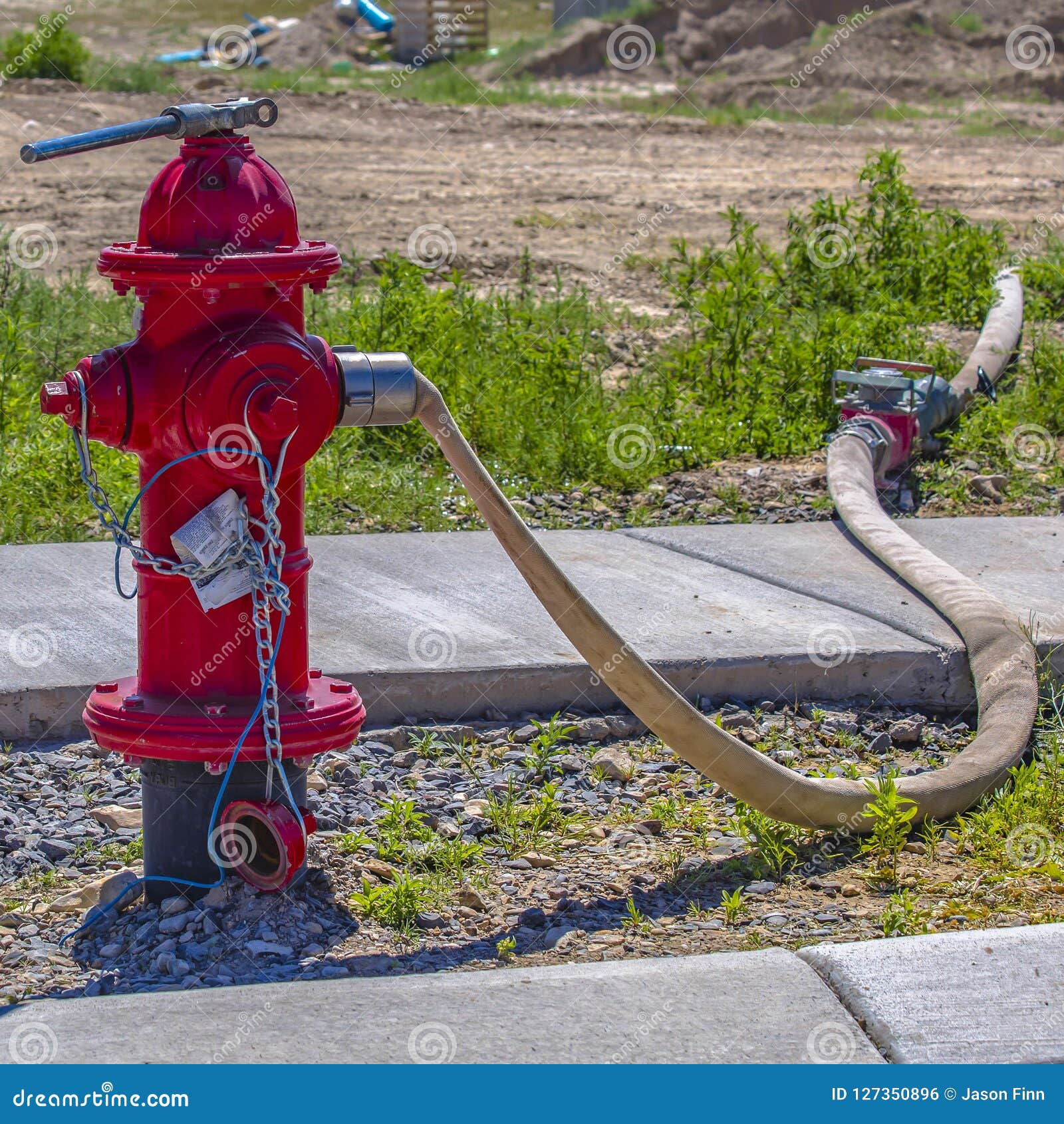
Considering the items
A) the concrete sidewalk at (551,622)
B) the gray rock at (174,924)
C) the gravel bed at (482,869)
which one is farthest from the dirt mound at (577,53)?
the gray rock at (174,924)

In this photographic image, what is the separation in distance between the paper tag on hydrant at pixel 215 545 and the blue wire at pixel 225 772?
6 cm

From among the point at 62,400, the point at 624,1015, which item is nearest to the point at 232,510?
the point at 62,400

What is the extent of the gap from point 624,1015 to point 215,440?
1058 mm

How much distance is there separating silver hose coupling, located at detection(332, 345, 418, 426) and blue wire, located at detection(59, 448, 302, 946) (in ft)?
0.65

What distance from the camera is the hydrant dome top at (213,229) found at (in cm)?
220

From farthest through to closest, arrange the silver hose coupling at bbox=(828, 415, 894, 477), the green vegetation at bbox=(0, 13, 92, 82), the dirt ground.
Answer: the green vegetation at bbox=(0, 13, 92, 82), the dirt ground, the silver hose coupling at bbox=(828, 415, 894, 477)

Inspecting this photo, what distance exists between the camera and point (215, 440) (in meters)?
2.25

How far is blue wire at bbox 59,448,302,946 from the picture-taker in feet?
7.50

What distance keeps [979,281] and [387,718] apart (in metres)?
4.70

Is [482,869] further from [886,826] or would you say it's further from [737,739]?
[886,826]

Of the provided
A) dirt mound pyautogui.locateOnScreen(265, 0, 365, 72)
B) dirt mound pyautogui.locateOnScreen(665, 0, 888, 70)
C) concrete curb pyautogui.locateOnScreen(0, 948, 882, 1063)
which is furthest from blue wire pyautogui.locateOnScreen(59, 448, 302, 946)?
dirt mound pyautogui.locateOnScreen(665, 0, 888, 70)

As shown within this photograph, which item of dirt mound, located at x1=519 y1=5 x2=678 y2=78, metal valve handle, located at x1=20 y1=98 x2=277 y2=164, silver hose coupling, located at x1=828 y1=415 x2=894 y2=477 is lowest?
silver hose coupling, located at x1=828 y1=415 x2=894 y2=477

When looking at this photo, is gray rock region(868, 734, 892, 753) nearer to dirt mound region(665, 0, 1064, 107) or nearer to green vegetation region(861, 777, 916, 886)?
green vegetation region(861, 777, 916, 886)
